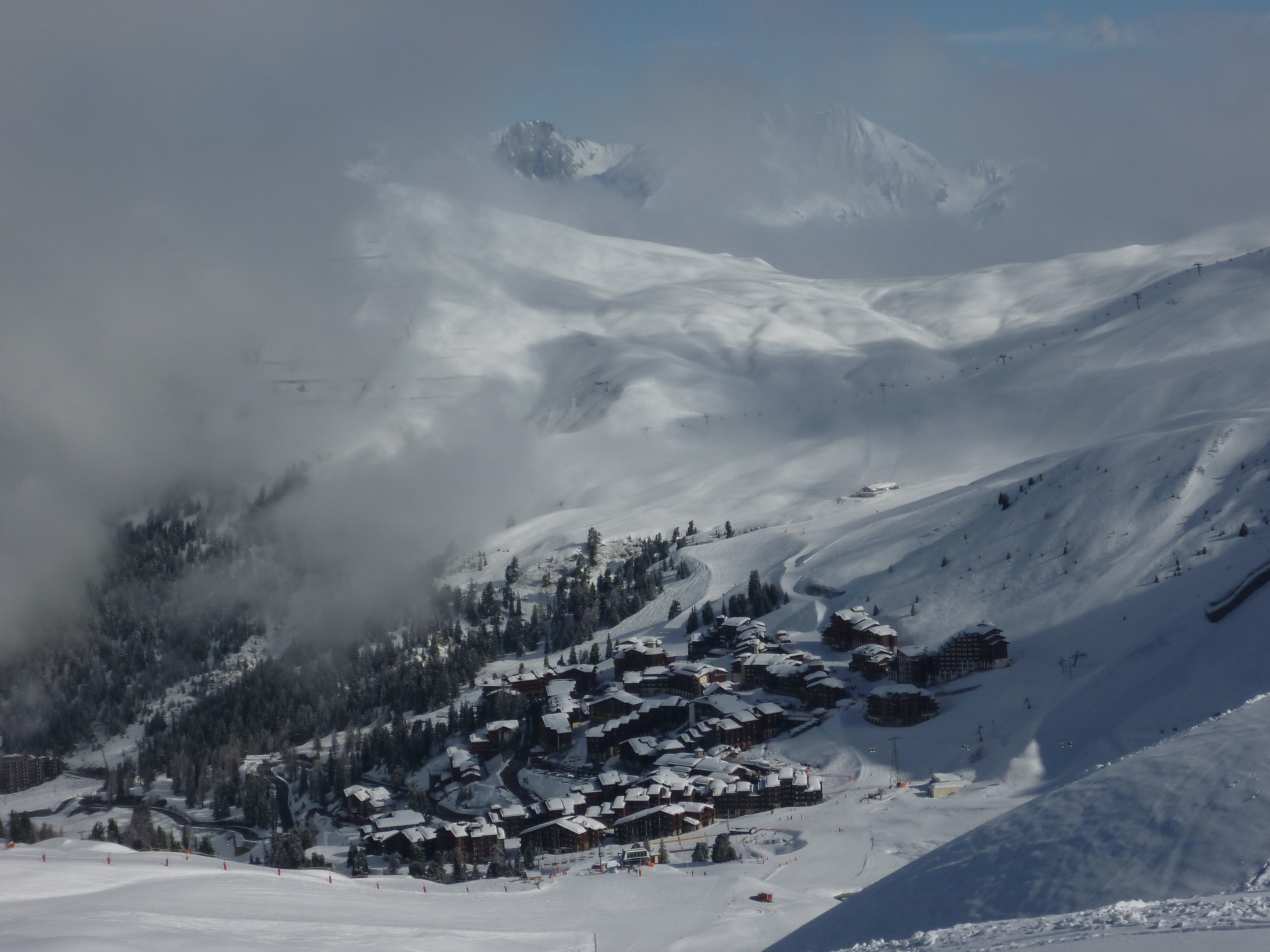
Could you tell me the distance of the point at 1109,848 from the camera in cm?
2350

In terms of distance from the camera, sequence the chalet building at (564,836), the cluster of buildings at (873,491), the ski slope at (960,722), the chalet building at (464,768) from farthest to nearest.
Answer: the cluster of buildings at (873,491), the chalet building at (464,768), the chalet building at (564,836), the ski slope at (960,722)

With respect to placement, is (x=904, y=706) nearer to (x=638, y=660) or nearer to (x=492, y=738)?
(x=638, y=660)

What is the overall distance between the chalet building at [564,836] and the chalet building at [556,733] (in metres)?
19.8

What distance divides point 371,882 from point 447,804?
86.2 feet

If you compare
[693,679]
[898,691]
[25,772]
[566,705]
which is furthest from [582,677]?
[25,772]

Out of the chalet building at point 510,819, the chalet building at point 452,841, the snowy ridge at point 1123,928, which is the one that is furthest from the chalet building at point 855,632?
the snowy ridge at point 1123,928

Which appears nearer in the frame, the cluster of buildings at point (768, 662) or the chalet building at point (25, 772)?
the cluster of buildings at point (768, 662)

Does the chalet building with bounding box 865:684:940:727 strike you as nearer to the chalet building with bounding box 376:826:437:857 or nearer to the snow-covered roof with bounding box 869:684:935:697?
the snow-covered roof with bounding box 869:684:935:697

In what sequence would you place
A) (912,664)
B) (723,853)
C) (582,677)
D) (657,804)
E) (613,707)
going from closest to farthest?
(723,853)
(657,804)
(912,664)
(613,707)
(582,677)

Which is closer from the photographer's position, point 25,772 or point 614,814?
point 614,814

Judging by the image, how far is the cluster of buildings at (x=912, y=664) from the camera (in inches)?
3292

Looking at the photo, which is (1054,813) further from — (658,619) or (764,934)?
(658,619)

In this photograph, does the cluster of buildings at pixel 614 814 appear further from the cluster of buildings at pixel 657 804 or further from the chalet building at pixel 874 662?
the chalet building at pixel 874 662

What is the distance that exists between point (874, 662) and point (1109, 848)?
68.3 metres
